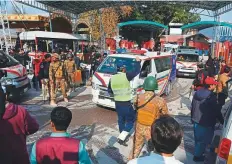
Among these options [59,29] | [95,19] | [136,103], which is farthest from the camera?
[95,19]

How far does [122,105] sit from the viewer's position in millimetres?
6047

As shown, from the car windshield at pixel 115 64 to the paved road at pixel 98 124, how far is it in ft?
4.36

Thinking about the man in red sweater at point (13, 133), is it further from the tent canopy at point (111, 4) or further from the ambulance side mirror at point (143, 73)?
the tent canopy at point (111, 4)

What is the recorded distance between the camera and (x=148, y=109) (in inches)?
170

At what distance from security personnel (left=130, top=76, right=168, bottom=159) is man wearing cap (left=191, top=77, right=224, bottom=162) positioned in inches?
39.8

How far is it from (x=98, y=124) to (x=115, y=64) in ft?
8.14

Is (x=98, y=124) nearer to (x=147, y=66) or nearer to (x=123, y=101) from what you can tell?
(x=123, y=101)

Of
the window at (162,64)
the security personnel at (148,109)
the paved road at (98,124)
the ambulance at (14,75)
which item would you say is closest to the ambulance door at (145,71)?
the window at (162,64)

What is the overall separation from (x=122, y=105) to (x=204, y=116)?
1774 mm

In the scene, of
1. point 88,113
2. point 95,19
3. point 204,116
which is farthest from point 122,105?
point 95,19

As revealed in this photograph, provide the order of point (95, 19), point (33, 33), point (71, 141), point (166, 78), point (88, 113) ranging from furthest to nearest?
point (95, 19) < point (33, 33) < point (166, 78) < point (88, 113) < point (71, 141)

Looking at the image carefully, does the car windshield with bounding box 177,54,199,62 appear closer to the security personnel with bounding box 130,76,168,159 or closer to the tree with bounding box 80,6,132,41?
the security personnel with bounding box 130,76,168,159

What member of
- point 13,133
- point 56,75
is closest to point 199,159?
point 13,133

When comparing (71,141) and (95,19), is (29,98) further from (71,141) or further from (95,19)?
(95,19)
